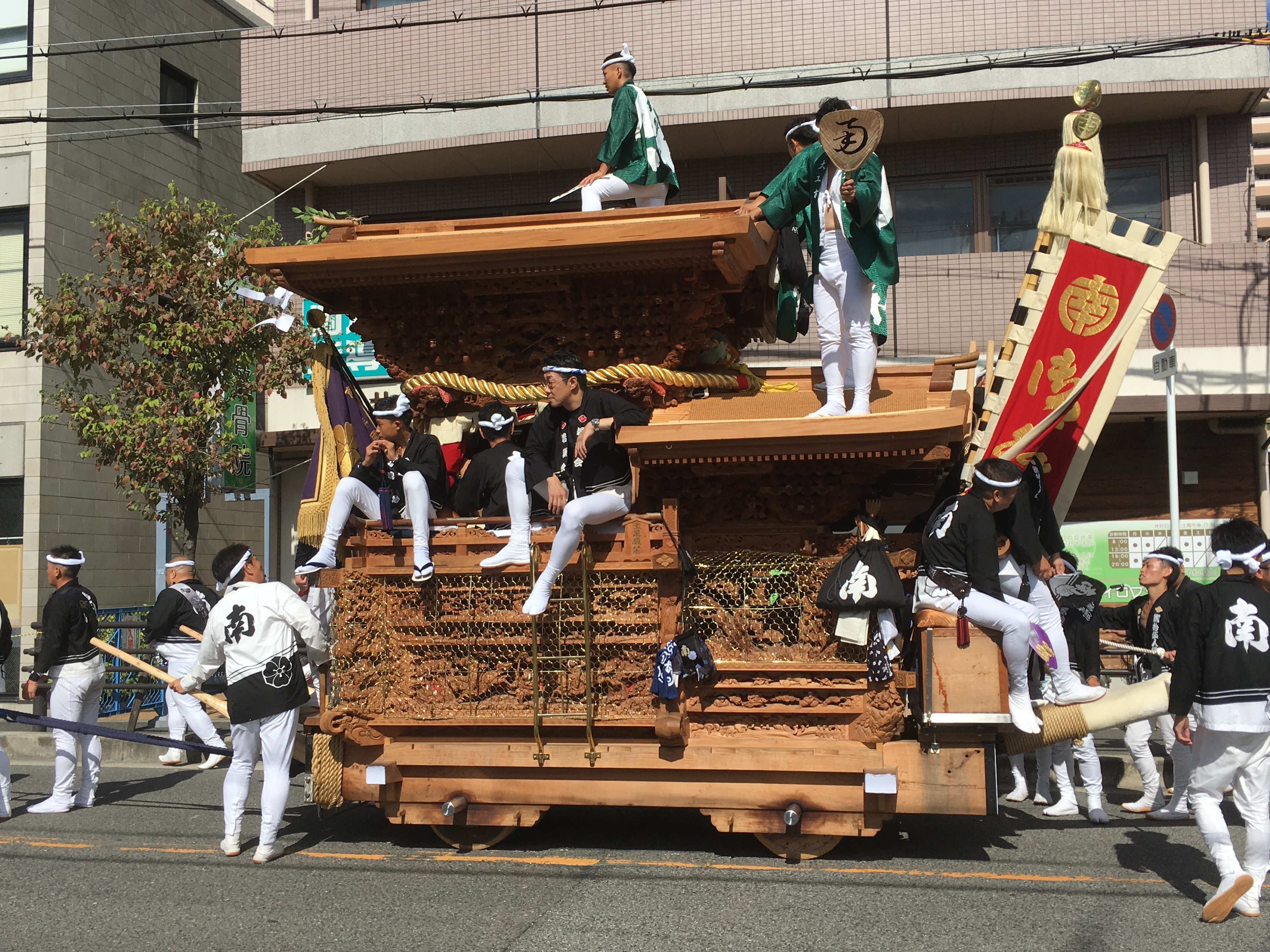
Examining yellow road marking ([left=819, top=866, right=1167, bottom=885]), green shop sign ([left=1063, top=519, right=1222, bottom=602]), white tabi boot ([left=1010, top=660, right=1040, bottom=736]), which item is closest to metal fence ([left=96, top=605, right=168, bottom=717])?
yellow road marking ([left=819, top=866, right=1167, bottom=885])

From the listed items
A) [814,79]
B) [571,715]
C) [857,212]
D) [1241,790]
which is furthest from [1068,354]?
[814,79]

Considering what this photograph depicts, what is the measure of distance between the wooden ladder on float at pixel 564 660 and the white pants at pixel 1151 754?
→ 380cm

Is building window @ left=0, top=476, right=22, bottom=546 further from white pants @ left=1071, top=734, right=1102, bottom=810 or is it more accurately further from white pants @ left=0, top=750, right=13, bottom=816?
white pants @ left=1071, top=734, right=1102, bottom=810

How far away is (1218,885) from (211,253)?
11267mm

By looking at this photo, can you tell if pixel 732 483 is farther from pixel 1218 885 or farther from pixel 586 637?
pixel 1218 885

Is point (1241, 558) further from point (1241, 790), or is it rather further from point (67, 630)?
point (67, 630)

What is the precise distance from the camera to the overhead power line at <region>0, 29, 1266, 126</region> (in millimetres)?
10922

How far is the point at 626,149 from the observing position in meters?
8.28

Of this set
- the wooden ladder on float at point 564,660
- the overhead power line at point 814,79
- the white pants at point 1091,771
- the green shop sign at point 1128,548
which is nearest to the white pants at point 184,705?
the wooden ladder on float at point 564,660

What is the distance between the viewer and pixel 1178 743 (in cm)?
781

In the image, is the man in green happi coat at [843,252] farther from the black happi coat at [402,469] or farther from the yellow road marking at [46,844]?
the yellow road marking at [46,844]

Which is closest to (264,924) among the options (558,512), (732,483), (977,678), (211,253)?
(558,512)

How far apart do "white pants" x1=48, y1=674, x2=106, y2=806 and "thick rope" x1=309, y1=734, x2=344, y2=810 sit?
275 centimetres

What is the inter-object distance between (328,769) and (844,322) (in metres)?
4.44
